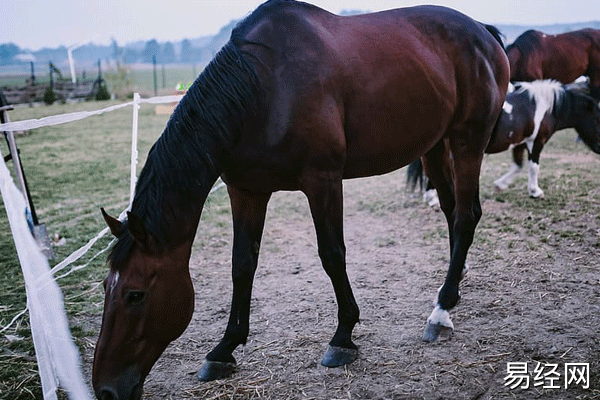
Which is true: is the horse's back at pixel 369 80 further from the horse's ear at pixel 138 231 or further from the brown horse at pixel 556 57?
the brown horse at pixel 556 57

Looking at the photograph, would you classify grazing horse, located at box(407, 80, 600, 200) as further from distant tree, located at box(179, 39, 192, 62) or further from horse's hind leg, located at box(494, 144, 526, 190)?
distant tree, located at box(179, 39, 192, 62)

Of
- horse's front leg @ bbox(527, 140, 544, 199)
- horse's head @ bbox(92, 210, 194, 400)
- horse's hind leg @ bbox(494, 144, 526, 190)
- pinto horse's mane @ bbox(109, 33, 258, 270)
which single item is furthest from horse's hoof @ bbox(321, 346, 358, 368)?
horse's hind leg @ bbox(494, 144, 526, 190)

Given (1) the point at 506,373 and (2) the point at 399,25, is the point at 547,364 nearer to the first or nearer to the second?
(1) the point at 506,373

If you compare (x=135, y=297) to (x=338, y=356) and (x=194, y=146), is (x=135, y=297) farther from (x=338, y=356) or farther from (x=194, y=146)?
(x=338, y=356)

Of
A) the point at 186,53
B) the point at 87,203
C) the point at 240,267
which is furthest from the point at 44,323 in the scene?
the point at 186,53

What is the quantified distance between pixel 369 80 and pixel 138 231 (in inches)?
53.8

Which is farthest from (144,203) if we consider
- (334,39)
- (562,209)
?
(562,209)

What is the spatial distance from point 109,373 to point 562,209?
4.87 meters

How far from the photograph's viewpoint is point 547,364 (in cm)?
260

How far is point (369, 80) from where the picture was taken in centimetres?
266

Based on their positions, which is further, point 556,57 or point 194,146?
point 556,57

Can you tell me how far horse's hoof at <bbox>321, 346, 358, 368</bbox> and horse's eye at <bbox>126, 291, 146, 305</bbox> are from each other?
1.09 m

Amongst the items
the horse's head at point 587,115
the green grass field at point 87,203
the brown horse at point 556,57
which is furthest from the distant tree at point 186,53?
the horse's head at point 587,115

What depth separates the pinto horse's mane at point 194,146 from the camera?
211 cm
